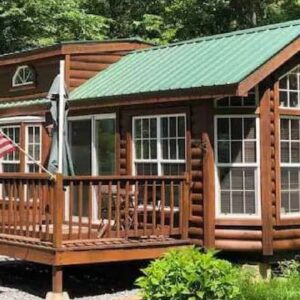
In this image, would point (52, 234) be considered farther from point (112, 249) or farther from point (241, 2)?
point (241, 2)

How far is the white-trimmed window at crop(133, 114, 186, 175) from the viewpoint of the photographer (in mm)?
12242

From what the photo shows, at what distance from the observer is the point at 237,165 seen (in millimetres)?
11547

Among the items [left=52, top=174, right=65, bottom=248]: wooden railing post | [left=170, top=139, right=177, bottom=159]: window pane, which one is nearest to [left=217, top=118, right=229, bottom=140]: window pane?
[left=170, top=139, right=177, bottom=159]: window pane

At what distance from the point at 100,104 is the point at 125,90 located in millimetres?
646

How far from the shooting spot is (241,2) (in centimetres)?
2984

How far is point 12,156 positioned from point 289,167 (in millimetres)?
6987

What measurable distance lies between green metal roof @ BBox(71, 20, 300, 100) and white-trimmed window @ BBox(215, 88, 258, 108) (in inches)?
19.2

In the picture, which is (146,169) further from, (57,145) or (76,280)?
(76,280)

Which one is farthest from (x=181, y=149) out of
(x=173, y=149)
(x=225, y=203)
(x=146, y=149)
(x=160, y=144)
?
(x=225, y=203)

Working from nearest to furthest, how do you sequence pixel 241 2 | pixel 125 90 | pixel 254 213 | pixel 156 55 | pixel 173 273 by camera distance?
pixel 173 273, pixel 254 213, pixel 125 90, pixel 156 55, pixel 241 2

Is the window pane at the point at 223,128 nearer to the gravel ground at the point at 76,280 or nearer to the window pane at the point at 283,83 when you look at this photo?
the window pane at the point at 283,83

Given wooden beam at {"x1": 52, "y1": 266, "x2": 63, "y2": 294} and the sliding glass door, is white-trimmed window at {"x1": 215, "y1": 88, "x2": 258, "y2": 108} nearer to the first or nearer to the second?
the sliding glass door

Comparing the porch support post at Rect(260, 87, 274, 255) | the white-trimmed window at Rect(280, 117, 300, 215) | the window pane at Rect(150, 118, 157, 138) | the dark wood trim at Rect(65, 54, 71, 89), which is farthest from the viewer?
the dark wood trim at Rect(65, 54, 71, 89)

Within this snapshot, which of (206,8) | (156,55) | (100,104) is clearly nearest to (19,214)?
(100,104)
